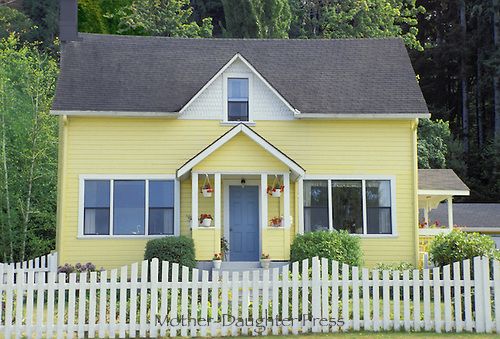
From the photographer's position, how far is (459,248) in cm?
1638

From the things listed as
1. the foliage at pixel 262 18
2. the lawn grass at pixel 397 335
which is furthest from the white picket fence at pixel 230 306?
the foliage at pixel 262 18

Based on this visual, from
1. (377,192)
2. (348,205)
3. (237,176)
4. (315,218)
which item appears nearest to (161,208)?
(237,176)

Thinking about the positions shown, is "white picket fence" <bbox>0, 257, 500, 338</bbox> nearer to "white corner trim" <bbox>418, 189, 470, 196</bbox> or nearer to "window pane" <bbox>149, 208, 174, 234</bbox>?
"window pane" <bbox>149, 208, 174, 234</bbox>

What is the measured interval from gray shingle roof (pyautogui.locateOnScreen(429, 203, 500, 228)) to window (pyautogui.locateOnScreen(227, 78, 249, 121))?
12938 millimetres

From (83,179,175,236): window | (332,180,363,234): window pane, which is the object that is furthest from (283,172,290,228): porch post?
(83,179,175,236): window

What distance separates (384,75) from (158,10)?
21.7 metres

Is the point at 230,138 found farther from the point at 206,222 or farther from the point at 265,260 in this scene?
the point at 265,260

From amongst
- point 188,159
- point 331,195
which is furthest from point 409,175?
point 188,159

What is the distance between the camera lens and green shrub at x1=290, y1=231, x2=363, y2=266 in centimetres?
1717

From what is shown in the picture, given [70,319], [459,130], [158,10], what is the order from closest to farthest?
[70,319] < [158,10] < [459,130]

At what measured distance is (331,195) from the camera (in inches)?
755

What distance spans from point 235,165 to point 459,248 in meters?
6.14

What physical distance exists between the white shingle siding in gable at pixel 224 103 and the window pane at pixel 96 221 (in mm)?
3526

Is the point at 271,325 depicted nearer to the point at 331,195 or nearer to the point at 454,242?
the point at 454,242
